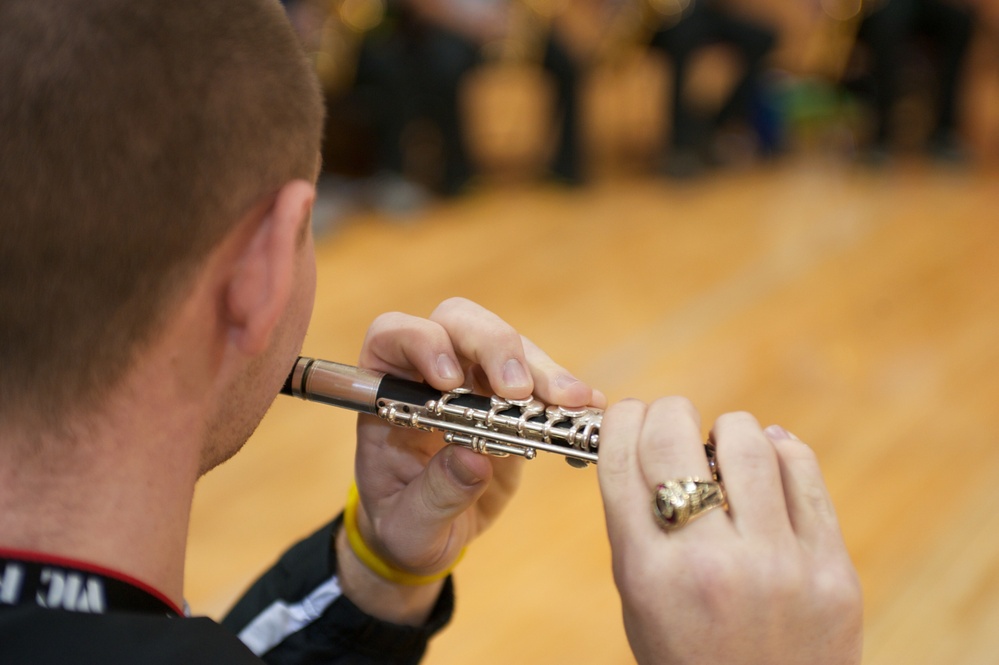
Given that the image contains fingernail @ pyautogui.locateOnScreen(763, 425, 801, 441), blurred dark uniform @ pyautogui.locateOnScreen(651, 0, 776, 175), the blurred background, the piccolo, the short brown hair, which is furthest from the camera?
blurred dark uniform @ pyautogui.locateOnScreen(651, 0, 776, 175)

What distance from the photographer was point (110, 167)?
0.77m

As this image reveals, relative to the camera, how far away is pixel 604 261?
4254 mm

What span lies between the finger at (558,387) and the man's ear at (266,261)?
1.22 ft

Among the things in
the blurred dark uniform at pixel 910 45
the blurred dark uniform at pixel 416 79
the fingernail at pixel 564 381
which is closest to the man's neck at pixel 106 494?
the fingernail at pixel 564 381

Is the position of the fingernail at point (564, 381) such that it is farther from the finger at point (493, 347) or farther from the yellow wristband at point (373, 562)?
the yellow wristband at point (373, 562)

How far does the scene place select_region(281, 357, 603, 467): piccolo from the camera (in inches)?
43.3

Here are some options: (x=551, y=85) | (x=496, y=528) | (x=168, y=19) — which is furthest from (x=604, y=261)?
(x=168, y=19)

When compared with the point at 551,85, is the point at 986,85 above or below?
above

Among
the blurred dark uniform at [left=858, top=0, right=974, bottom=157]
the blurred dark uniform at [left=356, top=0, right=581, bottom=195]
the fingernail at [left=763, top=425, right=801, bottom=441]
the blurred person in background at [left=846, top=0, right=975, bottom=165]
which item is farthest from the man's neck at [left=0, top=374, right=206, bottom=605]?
the blurred dark uniform at [left=858, top=0, right=974, bottom=157]

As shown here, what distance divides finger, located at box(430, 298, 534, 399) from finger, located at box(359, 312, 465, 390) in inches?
0.7

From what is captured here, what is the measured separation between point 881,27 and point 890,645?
405 cm

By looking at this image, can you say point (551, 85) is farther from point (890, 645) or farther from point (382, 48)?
point (890, 645)

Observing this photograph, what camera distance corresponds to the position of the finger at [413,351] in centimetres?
117

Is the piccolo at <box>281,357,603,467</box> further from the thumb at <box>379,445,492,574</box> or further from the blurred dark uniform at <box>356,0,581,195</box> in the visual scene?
the blurred dark uniform at <box>356,0,581,195</box>
